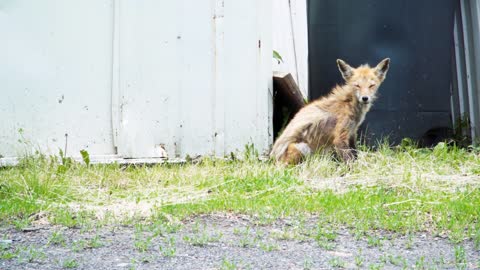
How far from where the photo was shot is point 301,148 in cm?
736

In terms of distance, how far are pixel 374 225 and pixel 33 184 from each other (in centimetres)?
307

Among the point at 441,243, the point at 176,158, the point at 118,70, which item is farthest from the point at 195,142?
the point at 441,243

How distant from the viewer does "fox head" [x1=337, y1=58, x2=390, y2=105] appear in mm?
7590

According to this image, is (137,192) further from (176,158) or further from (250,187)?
(176,158)

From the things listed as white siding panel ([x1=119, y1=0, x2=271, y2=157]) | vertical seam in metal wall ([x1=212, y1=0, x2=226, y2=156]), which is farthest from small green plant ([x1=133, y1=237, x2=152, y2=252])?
vertical seam in metal wall ([x1=212, y1=0, x2=226, y2=156])

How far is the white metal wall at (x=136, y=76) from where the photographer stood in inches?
269

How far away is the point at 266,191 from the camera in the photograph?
563cm

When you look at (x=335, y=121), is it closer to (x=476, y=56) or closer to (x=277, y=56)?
(x=277, y=56)

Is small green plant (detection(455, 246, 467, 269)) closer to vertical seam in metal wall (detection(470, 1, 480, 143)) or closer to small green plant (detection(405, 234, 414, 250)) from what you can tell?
small green plant (detection(405, 234, 414, 250))

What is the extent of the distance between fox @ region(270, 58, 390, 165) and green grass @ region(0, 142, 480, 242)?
0.30m

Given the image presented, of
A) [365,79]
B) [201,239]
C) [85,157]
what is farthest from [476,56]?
[201,239]

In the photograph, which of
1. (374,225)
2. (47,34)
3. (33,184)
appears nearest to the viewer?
(374,225)

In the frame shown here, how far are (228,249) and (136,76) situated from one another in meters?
3.85

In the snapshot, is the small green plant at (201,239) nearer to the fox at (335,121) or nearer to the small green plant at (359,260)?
the small green plant at (359,260)
